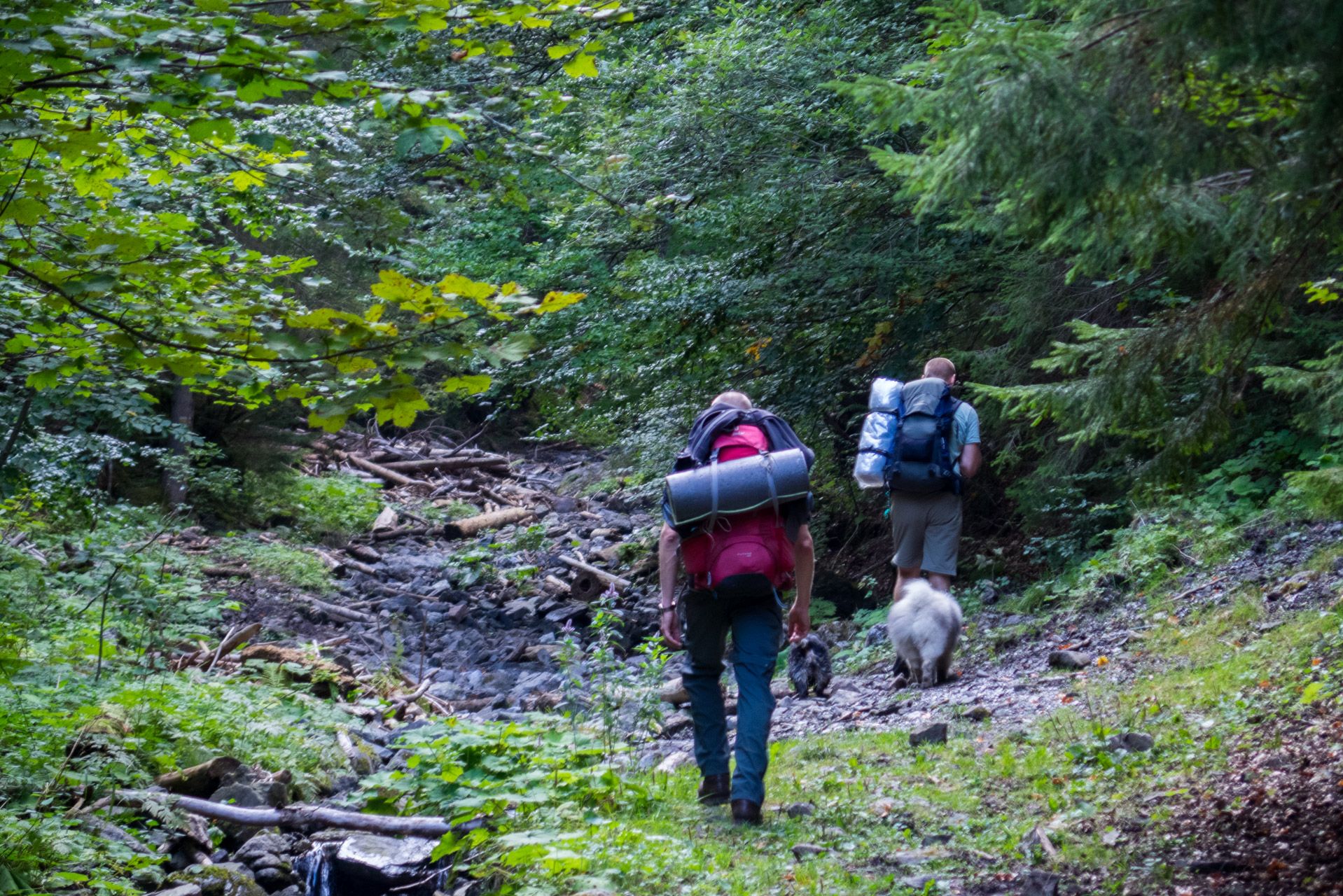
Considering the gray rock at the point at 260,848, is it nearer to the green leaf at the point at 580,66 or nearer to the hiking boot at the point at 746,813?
the hiking boot at the point at 746,813

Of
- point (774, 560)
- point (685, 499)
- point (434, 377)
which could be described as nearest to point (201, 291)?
point (685, 499)

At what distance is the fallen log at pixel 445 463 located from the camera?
2197cm

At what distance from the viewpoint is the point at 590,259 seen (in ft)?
42.8

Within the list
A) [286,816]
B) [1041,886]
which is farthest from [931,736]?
[286,816]

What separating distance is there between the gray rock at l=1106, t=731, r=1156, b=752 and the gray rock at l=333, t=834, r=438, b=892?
10.5 feet

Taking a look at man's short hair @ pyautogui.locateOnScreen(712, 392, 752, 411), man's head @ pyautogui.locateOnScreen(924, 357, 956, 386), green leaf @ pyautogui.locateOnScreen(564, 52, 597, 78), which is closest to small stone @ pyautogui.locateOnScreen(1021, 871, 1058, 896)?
man's short hair @ pyautogui.locateOnScreen(712, 392, 752, 411)

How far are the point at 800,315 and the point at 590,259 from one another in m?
3.35

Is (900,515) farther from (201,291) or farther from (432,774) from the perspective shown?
(201,291)

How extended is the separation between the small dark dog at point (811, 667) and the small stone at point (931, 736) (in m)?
2.22

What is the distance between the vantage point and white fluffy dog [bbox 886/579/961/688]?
7.05 m

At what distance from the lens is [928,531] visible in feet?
23.4

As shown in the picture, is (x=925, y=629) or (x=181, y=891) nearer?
(x=181, y=891)

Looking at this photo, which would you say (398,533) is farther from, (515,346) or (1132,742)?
(515,346)

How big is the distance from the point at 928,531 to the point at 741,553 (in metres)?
2.95
